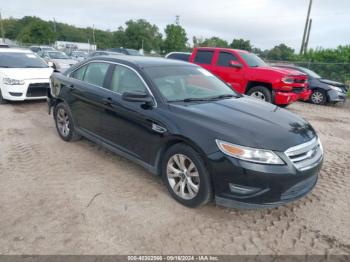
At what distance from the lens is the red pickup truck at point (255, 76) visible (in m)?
8.27

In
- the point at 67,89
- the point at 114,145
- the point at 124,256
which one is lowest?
the point at 124,256

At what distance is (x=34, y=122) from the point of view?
653cm

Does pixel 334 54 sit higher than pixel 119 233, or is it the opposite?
pixel 334 54

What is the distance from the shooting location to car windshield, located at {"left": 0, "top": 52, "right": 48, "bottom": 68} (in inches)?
327

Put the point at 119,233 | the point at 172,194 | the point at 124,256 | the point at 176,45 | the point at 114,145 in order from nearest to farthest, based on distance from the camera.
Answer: the point at 124,256 < the point at 119,233 < the point at 172,194 < the point at 114,145 < the point at 176,45

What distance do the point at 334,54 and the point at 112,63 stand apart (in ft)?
70.5

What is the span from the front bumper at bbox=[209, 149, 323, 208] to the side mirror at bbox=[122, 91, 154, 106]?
1124 mm

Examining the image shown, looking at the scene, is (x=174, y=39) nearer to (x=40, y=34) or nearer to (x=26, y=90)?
(x=40, y=34)

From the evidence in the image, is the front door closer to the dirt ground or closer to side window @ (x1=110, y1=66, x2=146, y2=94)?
side window @ (x1=110, y1=66, x2=146, y2=94)

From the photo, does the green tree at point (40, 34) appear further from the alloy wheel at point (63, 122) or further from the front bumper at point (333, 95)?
the alloy wheel at point (63, 122)

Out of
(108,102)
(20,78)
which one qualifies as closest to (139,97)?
(108,102)

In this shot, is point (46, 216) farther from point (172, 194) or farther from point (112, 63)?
point (112, 63)

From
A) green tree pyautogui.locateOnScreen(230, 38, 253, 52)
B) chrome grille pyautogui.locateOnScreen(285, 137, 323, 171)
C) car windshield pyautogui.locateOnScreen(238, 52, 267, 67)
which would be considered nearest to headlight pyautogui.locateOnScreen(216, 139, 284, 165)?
chrome grille pyautogui.locateOnScreen(285, 137, 323, 171)

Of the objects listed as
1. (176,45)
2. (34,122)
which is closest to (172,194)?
(34,122)
